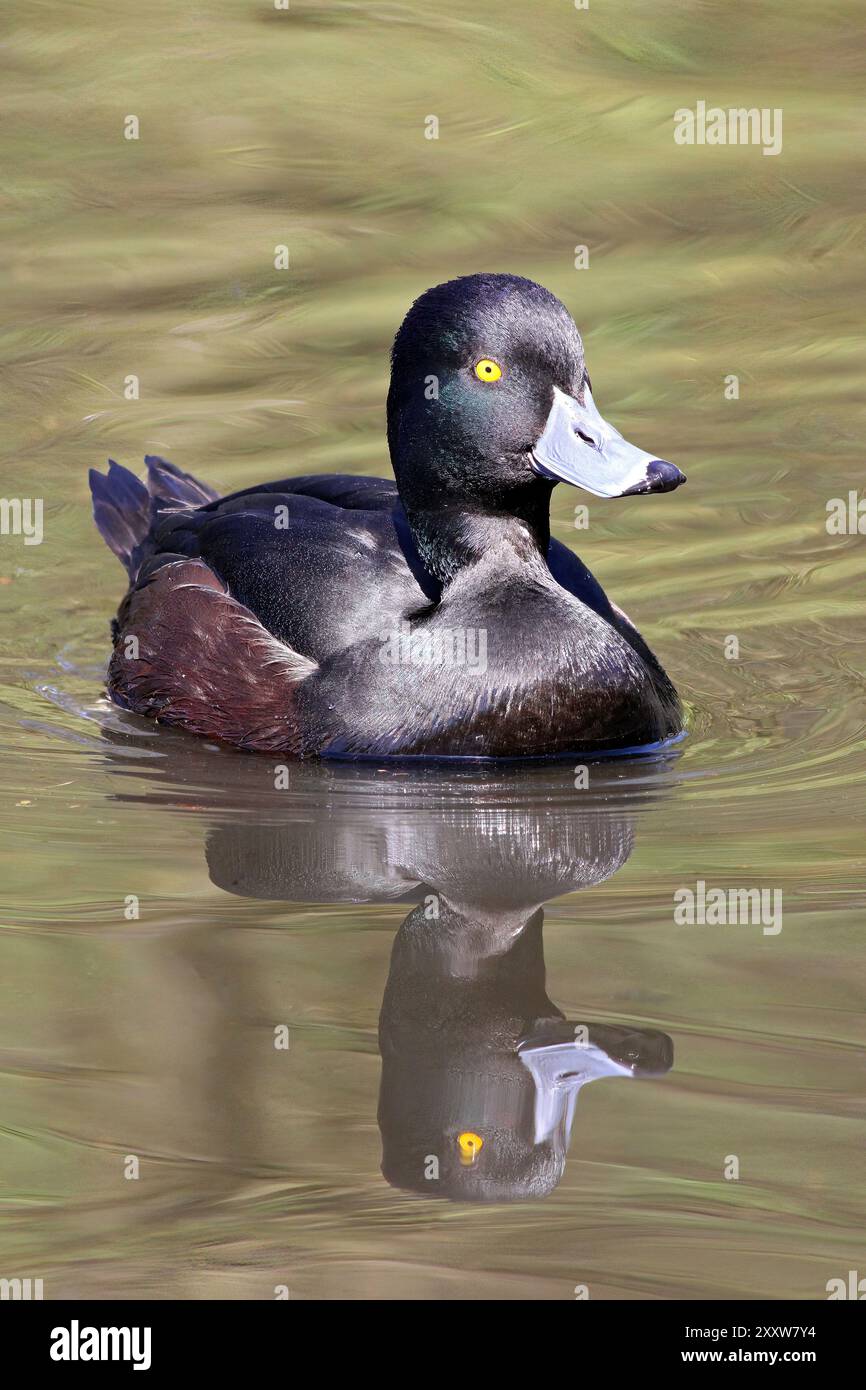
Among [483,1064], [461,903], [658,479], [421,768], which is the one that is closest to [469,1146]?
[483,1064]

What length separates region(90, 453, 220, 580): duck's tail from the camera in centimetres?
969

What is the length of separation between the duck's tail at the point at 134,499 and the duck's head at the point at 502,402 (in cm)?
220

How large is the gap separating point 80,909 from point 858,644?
384cm

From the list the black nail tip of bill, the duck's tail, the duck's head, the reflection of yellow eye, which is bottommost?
the reflection of yellow eye

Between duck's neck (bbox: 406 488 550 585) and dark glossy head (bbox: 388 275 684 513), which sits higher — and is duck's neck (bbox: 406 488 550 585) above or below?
below

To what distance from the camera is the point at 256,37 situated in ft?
50.4

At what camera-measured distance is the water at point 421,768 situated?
4.96 metres

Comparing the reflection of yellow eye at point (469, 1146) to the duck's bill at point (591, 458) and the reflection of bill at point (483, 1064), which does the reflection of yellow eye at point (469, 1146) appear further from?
the duck's bill at point (591, 458)

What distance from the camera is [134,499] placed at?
385 inches

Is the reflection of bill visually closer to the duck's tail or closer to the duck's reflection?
the duck's reflection

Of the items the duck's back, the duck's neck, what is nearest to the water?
the duck's back

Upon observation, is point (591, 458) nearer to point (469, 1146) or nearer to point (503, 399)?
point (503, 399)

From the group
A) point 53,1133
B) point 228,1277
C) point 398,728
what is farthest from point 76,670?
point 228,1277

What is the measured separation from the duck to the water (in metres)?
0.20
